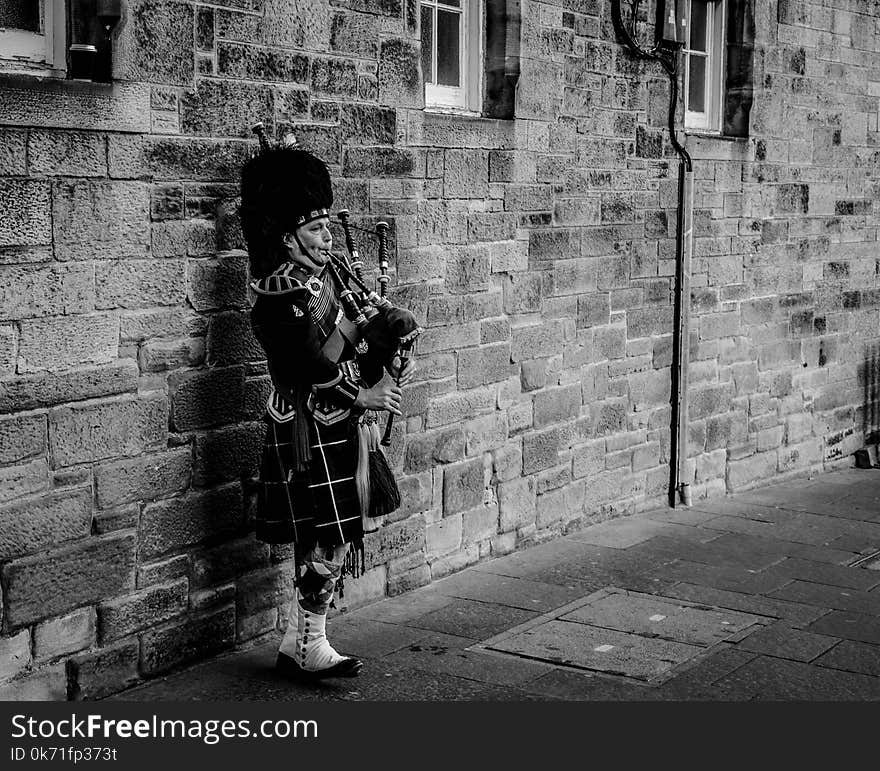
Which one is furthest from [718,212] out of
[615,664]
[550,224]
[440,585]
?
[615,664]

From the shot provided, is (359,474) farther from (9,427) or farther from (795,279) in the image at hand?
(795,279)

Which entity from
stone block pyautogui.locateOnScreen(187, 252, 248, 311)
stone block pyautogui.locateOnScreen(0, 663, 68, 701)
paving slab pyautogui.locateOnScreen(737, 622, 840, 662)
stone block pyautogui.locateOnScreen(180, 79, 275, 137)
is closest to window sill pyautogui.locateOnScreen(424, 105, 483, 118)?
stone block pyautogui.locateOnScreen(180, 79, 275, 137)

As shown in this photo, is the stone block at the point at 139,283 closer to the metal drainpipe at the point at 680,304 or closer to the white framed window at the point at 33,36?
the white framed window at the point at 33,36

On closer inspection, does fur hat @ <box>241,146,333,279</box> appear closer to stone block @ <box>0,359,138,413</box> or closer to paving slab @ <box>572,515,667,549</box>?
stone block @ <box>0,359,138,413</box>

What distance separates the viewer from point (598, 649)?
6199 mm

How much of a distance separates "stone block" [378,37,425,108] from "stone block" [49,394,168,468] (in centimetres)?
201

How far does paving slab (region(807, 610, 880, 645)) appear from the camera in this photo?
6.48 meters

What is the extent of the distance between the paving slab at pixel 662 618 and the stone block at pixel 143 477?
200cm

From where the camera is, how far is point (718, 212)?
953 cm

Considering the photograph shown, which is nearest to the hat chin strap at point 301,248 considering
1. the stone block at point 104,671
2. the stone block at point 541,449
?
the stone block at point 104,671

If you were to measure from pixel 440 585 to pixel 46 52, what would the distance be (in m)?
3.32

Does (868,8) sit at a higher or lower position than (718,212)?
higher

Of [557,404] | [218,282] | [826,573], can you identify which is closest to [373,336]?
[218,282]

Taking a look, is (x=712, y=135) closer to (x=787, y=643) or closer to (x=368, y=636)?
(x=787, y=643)
